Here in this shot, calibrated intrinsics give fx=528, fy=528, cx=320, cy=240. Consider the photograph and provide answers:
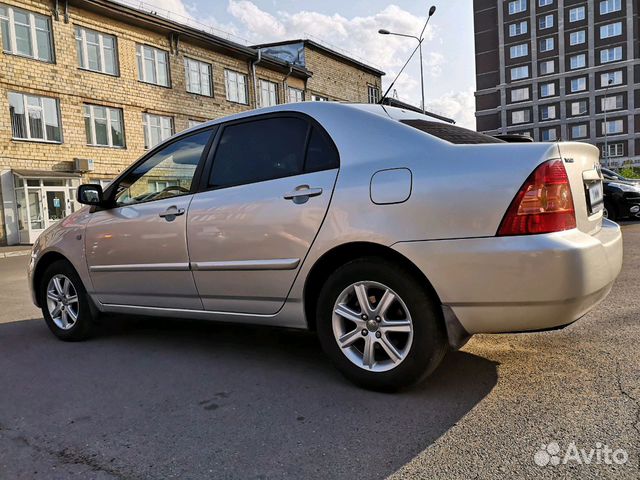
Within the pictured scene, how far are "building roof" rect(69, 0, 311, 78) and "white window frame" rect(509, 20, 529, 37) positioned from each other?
166 feet

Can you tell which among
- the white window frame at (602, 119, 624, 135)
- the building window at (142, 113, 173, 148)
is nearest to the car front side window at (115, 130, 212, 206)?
the building window at (142, 113, 173, 148)

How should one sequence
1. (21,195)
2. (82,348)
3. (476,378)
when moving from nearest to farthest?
1. (476,378)
2. (82,348)
3. (21,195)

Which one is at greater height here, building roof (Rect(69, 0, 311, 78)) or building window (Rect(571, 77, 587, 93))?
building window (Rect(571, 77, 587, 93))

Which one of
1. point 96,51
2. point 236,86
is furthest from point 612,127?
point 96,51

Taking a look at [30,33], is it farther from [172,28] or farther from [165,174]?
[165,174]

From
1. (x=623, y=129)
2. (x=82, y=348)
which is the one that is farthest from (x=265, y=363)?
(x=623, y=129)

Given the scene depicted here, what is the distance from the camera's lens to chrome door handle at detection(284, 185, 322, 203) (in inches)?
122

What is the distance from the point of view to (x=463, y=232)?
2.63 meters

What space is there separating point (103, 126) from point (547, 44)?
64454 millimetres

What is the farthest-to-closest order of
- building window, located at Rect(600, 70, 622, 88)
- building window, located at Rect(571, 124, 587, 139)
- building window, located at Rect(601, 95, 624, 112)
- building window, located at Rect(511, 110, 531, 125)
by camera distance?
building window, located at Rect(511, 110, 531, 125) → building window, located at Rect(571, 124, 587, 139) → building window, located at Rect(601, 95, 624, 112) → building window, located at Rect(600, 70, 622, 88)

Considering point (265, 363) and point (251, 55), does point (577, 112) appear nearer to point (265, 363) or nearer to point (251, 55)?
point (251, 55)

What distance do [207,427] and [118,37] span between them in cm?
2382

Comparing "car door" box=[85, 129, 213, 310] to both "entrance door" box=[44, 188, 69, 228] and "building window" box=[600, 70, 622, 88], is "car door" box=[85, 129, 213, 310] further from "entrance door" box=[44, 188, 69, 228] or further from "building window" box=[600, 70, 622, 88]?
"building window" box=[600, 70, 622, 88]

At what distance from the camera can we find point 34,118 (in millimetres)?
20219
